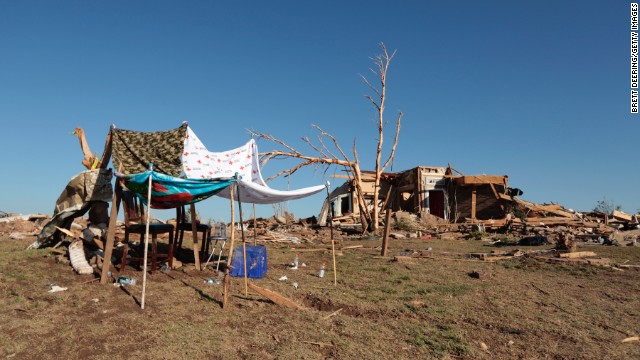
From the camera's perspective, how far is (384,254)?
1240cm

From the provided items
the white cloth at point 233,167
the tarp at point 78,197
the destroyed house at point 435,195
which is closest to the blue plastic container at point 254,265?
the white cloth at point 233,167

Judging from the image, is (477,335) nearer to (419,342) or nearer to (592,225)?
(419,342)

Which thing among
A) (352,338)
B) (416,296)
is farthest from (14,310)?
(416,296)

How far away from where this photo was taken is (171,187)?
7.33m

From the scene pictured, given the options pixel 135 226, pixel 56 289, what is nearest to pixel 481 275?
pixel 135 226

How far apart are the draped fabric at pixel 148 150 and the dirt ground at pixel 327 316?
219cm

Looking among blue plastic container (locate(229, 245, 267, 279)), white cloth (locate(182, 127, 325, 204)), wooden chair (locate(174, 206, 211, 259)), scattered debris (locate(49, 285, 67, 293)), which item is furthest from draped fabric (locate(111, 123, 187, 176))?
scattered debris (locate(49, 285, 67, 293))

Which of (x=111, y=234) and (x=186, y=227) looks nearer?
(x=111, y=234)

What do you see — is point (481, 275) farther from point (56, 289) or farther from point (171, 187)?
point (56, 289)

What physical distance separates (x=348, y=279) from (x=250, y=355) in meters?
4.58

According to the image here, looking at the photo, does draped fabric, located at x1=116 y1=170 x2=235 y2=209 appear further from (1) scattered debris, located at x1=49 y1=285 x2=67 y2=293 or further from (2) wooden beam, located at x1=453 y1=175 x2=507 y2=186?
(2) wooden beam, located at x1=453 y1=175 x2=507 y2=186

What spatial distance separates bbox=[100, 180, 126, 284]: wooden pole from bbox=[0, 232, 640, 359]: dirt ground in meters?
0.22

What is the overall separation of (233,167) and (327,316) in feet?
15.3

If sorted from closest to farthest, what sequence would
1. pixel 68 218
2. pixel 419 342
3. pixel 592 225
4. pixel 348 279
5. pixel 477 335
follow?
pixel 419 342 < pixel 477 335 < pixel 348 279 < pixel 68 218 < pixel 592 225
